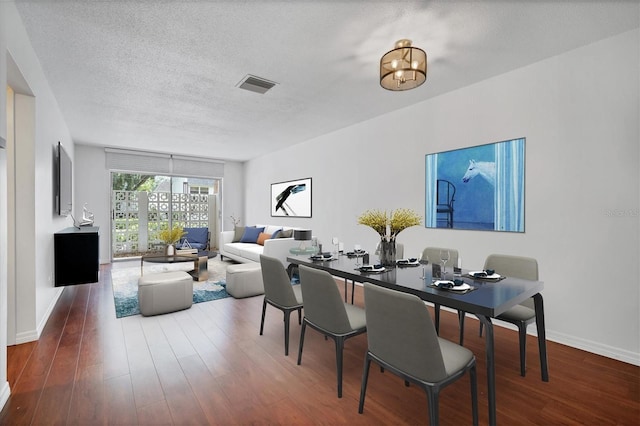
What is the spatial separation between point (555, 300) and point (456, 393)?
1.60m

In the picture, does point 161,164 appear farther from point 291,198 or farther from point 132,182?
point 291,198

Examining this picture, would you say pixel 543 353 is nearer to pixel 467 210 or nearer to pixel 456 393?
pixel 456 393

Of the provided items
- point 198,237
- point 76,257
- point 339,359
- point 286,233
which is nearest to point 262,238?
point 286,233

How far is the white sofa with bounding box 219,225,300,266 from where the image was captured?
17.6 ft

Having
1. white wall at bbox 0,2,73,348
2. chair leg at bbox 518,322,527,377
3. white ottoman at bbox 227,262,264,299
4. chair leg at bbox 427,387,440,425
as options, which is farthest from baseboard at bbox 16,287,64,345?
chair leg at bbox 518,322,527,377

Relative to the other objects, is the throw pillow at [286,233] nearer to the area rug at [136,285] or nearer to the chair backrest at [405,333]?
the area rug at [136,285]

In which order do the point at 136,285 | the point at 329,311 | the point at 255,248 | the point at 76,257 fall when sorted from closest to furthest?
the point at 329,311, the point at 76,257, the point at 136,285, the point at 255,248

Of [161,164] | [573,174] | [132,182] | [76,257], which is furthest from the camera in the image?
[161,164]

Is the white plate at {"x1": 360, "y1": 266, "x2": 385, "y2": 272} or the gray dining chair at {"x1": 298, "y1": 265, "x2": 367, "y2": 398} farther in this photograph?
the white plate at {"x1": 360, "y1": 266, "x2": 385, "y2": 272}

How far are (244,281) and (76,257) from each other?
1988 mm

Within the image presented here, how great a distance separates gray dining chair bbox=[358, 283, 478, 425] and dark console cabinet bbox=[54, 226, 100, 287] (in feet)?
11.6

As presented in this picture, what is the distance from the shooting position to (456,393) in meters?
2.01

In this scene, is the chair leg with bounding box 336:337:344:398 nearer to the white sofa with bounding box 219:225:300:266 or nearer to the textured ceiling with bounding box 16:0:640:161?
the textured ceiling with bounding box 16:0:640:161

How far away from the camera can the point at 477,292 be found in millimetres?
1872
